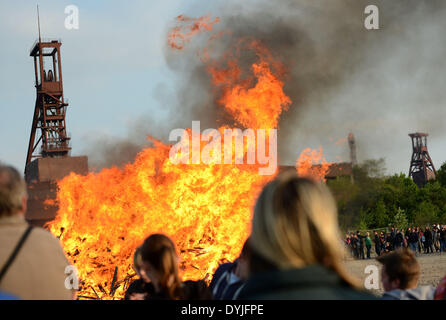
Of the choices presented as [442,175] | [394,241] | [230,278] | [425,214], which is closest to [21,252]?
[230,278]

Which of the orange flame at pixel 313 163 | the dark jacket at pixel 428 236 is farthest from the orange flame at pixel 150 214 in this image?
the dark jacket at pixel 428 236

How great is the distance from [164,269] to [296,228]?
1.67 metres

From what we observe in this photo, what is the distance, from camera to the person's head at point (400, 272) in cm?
394

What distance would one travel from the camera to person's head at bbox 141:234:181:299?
3.53 metres

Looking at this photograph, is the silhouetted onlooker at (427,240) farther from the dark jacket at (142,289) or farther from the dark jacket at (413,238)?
the dark jacket at (142,289)

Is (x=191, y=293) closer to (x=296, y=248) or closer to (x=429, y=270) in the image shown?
(x=296, y=248)

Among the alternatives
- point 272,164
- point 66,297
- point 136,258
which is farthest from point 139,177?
point 66,297

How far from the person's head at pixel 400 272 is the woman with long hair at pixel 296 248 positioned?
6.54ft

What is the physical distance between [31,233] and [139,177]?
10144 mm

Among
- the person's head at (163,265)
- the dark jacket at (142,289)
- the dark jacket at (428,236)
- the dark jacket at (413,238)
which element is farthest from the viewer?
the dark jacket at (428,236)

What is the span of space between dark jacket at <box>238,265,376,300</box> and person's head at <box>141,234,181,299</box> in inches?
60.9

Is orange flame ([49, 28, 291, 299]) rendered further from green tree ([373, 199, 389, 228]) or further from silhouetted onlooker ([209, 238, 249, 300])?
green tree ([373, 199, 389, 228])

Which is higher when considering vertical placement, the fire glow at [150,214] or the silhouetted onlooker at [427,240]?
the fire glow at [150,214]

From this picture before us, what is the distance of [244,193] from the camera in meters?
13.0
